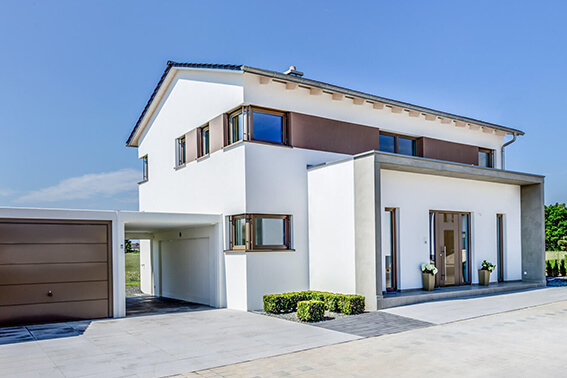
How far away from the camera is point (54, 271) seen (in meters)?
11.2

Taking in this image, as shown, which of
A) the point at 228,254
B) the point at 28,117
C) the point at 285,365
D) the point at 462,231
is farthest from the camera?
the point at 28,117

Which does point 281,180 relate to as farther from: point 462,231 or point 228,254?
point 462,231

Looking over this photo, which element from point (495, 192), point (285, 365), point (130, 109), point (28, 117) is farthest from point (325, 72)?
point (28, 117)

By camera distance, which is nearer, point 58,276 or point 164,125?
point 58,276

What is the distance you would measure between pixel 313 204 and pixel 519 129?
11.0m

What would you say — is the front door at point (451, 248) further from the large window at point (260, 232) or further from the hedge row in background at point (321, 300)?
the large window at point (260, 232)

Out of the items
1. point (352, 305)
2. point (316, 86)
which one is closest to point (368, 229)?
point (352, 305)

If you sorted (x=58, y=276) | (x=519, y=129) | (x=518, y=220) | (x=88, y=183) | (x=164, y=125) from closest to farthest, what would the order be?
1. (x=58, y=276)
2. (x=518, y=220)
3. (x=164, y=125)
4. (x=519, y=129)
5. (x=88, y=183)

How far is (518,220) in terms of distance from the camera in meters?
16.5

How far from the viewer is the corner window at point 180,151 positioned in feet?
54.1

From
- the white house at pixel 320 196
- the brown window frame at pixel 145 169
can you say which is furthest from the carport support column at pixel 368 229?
the brown window frame at pixel 145 169

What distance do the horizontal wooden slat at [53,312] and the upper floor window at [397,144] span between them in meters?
9.92

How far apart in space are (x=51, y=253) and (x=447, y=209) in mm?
11132

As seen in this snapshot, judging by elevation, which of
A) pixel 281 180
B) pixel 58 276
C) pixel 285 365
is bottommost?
pixel 285 365
